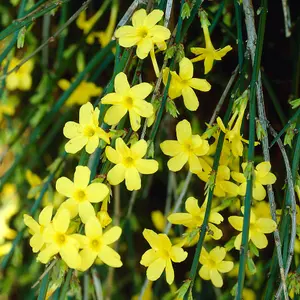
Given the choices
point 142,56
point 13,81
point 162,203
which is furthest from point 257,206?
point 13,81

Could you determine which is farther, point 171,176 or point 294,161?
point 171,176

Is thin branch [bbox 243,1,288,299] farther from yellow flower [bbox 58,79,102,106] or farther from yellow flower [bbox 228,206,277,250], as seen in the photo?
yellow flower [bbox 58,79,102,106]

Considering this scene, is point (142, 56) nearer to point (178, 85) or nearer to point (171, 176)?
point (178, 85)

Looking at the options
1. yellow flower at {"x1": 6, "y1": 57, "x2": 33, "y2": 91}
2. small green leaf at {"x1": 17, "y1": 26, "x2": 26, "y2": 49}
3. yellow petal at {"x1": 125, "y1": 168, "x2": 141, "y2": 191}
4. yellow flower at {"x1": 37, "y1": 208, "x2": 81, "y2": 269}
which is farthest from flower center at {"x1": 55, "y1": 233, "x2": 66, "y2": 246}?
yellow flower at {"x1": 6, "y1": 57, "x2": 33, "y2": 91}

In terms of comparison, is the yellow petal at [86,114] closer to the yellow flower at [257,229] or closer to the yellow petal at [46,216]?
the yellow petal at [46,216]

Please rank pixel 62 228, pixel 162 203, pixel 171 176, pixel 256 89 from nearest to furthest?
1. pixel 62 228
2. pixel 256 89
3. pixel 171 176
4. pixel 162 203

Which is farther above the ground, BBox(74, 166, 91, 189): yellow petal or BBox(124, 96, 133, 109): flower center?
BBox(124, 96, 133, 109): flower center
